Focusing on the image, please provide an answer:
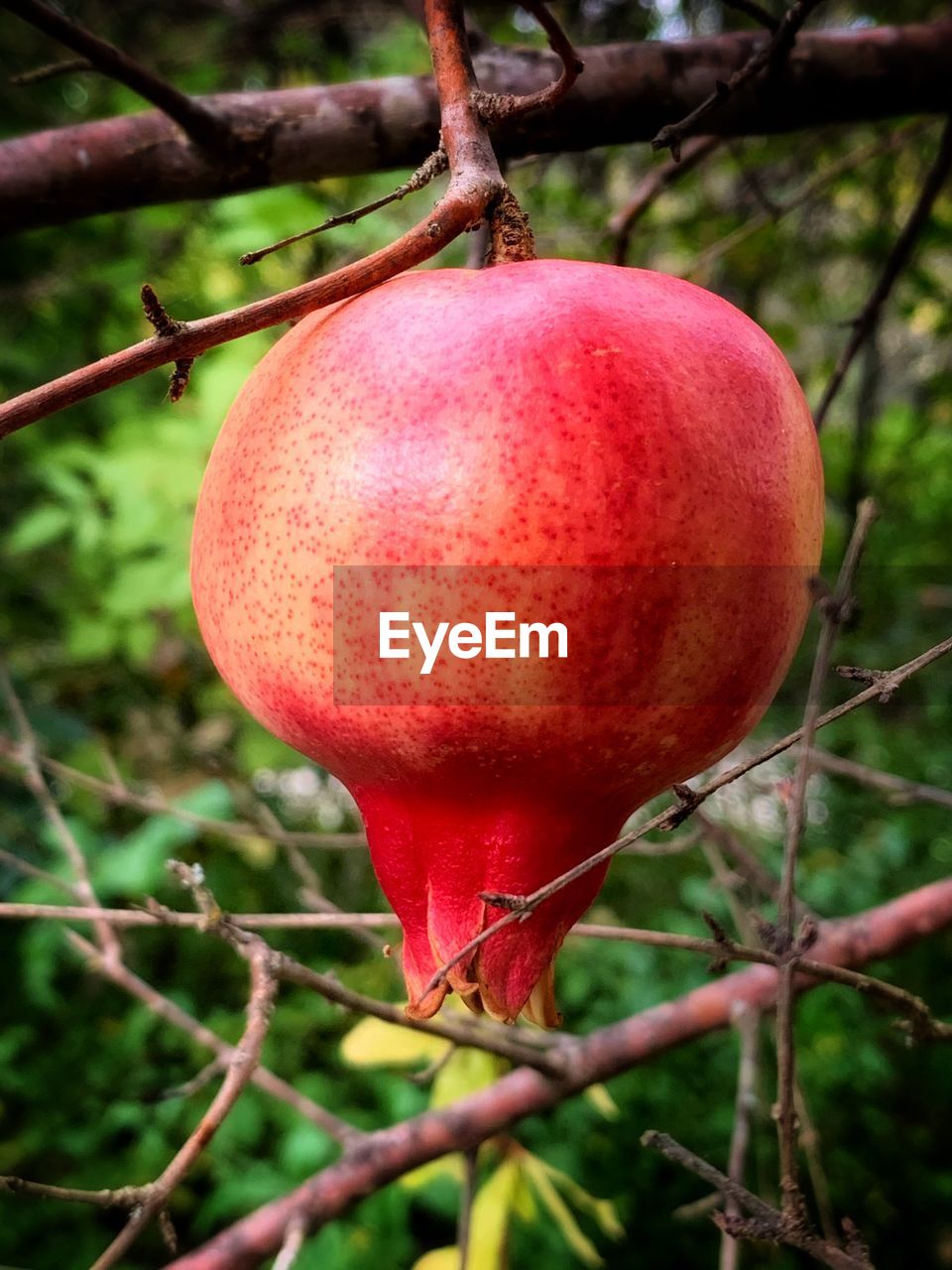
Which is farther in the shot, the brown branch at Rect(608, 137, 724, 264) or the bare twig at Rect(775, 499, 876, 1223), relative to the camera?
the brown branch at Rect(608, 137, 724, 264)

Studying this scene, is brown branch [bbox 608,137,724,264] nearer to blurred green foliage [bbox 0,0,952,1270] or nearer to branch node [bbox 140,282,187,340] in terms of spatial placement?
blurred green foliage [bbox 0,0,952,1270]

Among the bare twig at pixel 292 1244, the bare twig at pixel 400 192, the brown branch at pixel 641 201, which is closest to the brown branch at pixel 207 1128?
the bare twig at pixel 292 1244

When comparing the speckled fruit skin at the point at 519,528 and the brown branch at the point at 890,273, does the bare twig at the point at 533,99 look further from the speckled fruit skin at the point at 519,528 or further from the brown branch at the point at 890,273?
the brown branch at the point at 890,273

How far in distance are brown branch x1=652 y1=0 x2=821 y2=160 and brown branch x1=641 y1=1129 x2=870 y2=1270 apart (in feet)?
1.44

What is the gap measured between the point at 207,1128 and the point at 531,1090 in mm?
531

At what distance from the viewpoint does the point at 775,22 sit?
24.7 inches

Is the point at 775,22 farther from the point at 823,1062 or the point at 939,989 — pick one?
the point at 939,989

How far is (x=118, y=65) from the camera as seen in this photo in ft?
1.92

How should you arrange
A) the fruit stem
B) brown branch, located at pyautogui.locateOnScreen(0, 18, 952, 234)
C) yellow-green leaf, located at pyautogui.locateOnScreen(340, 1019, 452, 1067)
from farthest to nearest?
yellow-green leaf, located at pyautogui.locateOnScreen(340, 1019, 452, 1067) → brown branch, located at pyautogui.locateOnScreen(0, 18, 952, 234) → the fruit stem

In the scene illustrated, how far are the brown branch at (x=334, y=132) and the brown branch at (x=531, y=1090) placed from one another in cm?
66

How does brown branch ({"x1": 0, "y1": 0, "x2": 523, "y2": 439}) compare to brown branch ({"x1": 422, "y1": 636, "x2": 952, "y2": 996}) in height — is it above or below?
above

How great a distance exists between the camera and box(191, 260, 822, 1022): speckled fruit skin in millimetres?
373

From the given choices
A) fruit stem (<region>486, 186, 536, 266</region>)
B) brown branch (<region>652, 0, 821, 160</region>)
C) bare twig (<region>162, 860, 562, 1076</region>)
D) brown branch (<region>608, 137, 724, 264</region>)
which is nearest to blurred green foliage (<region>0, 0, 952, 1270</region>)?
brown branch (<region>608, 137, 724, 264</region>)

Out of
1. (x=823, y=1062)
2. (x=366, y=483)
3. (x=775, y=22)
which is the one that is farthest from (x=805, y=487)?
(x=823, y=1062)
